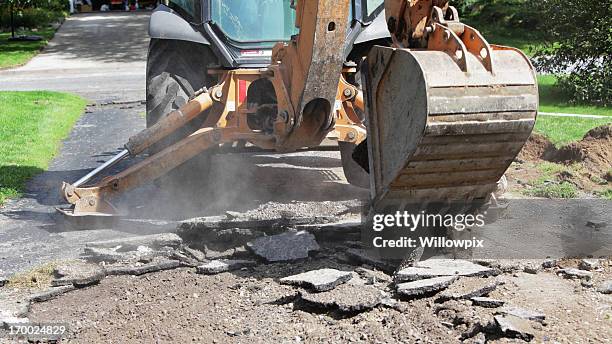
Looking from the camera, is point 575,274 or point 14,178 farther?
point 14,178

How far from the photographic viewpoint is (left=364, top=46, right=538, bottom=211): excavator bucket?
5.19m

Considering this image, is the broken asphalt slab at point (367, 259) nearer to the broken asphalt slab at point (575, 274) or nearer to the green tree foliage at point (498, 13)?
the broken asphalt slab at point (575, 274)

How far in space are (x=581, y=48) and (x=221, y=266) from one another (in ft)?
34.5

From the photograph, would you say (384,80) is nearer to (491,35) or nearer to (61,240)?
(61,240)

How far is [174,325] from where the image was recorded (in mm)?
4957

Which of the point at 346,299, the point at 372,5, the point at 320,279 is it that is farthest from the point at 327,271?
the point at 372,5

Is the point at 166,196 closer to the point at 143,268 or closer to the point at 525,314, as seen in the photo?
the point at 143,268

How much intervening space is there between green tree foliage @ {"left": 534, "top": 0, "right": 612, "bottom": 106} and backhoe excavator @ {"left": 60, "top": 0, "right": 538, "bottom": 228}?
6938 millimetres

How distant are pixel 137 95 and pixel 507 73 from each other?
514 inches

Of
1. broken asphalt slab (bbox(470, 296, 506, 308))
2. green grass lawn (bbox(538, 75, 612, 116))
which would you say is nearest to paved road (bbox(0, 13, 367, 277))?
broken asphalt slab (bbox(470, 296, 506, 308))

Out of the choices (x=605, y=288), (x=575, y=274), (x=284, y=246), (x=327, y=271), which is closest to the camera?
(x=605, y=288)

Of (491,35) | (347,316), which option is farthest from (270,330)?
(491,35)

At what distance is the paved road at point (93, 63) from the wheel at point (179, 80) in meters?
8.69

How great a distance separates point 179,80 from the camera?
822 centimetres
